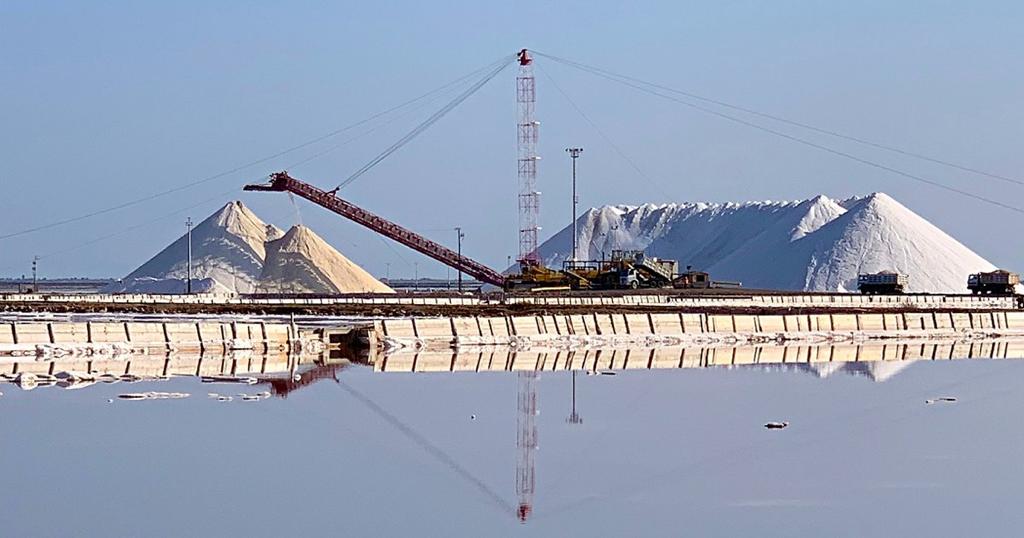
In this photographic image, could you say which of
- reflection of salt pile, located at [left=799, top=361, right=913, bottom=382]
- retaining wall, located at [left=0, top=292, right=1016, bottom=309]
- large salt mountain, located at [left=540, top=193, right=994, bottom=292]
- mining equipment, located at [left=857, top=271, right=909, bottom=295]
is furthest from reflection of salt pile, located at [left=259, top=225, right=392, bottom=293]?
reflection of salt pile, located at [left=799, top=361, right=913, bottom=382]

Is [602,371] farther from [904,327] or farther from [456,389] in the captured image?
[904,327]

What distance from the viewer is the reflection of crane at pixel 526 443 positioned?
14.8 meters

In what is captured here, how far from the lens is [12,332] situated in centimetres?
3097

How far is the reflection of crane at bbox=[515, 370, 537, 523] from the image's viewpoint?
1480 cm

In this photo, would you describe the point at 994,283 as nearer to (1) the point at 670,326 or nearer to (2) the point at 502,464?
(1) the point at 670,326

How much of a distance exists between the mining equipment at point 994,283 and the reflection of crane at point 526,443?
5556cm

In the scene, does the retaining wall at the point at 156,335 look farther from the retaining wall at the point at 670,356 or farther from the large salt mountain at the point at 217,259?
the large salt mountain at the point at 217,259

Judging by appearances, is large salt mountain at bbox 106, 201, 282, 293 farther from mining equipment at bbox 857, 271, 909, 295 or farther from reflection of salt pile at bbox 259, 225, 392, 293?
mining equipment at bbox 857, 271, 909, 295

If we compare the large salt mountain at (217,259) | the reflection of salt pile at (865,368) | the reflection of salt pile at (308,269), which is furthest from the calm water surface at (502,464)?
the large salt mountain at (217,259)

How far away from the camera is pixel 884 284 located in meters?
79.2

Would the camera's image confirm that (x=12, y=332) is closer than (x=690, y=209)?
Yes

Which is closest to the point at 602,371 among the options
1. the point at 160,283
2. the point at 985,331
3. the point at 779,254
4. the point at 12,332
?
the point at 12,332

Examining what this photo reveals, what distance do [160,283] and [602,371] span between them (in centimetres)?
7126

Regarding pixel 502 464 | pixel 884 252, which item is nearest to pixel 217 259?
pixel 884 252
